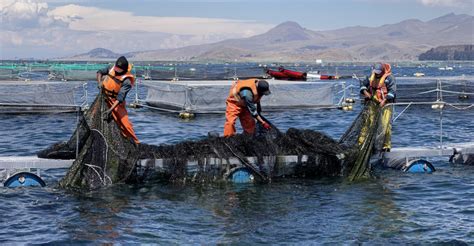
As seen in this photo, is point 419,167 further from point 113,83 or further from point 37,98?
point 37,98

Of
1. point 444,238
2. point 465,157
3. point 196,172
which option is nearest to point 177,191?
point 196,172

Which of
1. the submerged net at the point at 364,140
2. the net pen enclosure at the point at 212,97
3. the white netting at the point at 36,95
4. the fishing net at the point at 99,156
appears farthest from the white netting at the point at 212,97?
the fishing net at the point at 99,156

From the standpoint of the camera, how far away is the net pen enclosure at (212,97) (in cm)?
2559

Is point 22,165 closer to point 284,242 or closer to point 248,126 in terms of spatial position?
point 248,126

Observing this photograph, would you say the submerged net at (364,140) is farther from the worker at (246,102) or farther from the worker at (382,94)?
the worker at (246,102)

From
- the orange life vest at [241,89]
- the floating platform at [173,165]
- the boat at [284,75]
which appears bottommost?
the floating platform at [173,165]

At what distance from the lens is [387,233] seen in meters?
9.17

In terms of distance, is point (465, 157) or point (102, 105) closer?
point (102, 105)

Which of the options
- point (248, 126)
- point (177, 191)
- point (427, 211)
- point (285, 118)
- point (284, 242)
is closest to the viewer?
point (284, 242)

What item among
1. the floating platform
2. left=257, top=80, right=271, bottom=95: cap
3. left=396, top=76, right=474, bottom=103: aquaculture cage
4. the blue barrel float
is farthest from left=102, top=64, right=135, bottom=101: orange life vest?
left=396, top=76, right=474, bottom=103: aquaculture cage

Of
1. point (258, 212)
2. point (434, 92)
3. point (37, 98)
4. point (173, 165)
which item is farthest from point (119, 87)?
point (434, 92)

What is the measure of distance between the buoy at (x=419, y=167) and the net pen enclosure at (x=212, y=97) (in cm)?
1266

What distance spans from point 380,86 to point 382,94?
18 cm

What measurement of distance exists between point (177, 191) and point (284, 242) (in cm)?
342
